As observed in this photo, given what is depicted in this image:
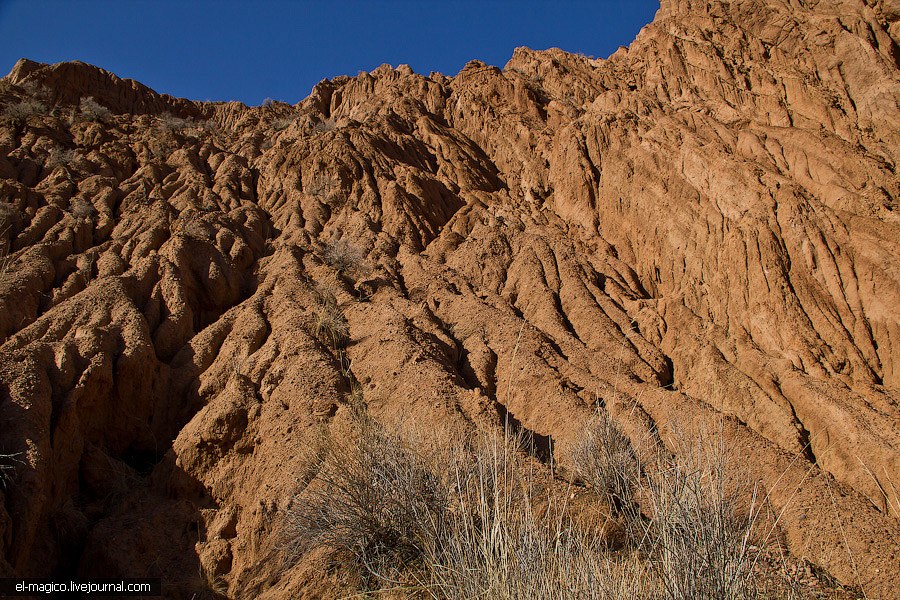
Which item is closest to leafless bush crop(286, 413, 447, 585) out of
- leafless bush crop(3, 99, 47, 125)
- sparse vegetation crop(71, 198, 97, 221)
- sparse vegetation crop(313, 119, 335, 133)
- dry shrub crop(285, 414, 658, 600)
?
dry shrub crop(285, 414, 658, 600)

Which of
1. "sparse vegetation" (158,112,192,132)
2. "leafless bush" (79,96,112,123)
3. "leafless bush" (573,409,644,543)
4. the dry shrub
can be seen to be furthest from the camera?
"sparse vegetation" (158,112,192,132)

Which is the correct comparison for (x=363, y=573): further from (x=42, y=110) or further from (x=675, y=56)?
(x=42, y=110)

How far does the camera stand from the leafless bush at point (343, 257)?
608 inches

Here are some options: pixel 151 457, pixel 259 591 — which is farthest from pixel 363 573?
pixel 151 457

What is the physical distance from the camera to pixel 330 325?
39.8 ft

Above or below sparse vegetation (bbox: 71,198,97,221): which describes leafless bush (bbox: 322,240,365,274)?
below

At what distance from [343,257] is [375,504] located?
1079 centimetres

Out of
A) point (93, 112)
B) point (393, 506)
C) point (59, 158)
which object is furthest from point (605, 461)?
point (93, 112)

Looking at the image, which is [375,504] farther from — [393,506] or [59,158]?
[59,158]

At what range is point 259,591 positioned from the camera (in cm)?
693

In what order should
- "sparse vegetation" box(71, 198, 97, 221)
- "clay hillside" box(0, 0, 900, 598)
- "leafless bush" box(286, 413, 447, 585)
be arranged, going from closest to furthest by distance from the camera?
"leafless bush" box(286, 413, 447, 585) → "clay hillside" box(0, 0, 900, 598) → "sparse vegetation" box(71, 198, 97, 221)

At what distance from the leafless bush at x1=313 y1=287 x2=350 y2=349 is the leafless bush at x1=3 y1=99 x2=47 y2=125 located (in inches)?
703

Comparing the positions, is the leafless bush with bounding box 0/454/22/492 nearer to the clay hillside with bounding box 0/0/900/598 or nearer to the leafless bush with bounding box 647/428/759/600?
the clay hillside with bounding box 0/0/900/598

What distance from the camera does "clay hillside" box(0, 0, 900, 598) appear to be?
7562 millimetres
